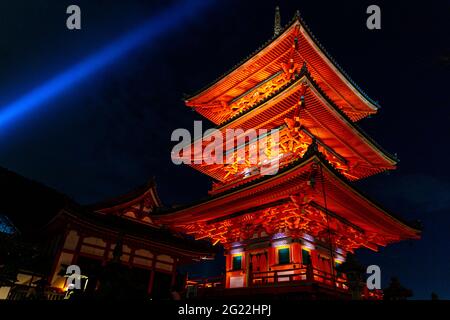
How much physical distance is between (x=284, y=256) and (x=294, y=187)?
10.7 ft

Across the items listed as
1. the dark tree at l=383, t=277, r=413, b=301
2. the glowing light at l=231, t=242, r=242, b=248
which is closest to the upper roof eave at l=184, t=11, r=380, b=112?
the glowing light at l=231, t=242, r=242, b=248

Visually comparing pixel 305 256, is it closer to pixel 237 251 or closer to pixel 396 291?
pixel 237 251

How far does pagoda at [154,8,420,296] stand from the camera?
12.0 m

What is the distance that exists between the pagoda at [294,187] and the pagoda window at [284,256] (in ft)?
0.15

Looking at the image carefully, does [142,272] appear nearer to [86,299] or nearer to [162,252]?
[162,252]

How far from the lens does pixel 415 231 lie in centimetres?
1532

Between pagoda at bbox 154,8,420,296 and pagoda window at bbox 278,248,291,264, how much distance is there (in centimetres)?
5

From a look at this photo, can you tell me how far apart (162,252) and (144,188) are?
530 cm

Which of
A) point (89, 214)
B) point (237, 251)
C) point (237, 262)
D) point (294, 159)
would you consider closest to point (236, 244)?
point (237, 251)

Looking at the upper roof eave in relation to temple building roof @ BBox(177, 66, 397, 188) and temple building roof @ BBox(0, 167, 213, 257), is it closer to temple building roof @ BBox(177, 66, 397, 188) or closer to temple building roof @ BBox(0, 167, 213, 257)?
temple building roof @ BBox(177, 66, 397, 188)

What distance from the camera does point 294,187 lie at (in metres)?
12.1

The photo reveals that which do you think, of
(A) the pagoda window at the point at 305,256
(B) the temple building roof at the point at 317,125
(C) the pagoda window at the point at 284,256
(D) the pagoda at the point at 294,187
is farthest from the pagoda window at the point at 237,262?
(B) the temple building roof at the point at 317,125

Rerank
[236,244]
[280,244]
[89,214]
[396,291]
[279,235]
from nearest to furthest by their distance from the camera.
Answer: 1. [396,291]
2. [280,244]
3. [279,235]
4. [236,244]
5. [89,214]
